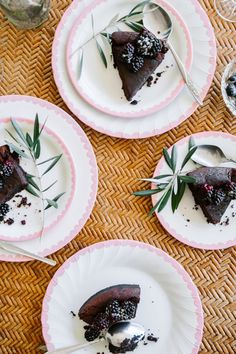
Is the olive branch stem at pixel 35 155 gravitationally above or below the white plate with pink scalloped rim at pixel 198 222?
above

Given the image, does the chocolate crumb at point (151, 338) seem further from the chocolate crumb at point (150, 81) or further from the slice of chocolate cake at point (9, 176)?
the chocolate crumb at point (150, 81)

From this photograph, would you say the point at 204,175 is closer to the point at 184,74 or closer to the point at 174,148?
the point at 174,148

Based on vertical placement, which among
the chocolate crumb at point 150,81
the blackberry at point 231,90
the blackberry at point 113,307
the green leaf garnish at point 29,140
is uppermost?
the green leaf garnish at point 29,140

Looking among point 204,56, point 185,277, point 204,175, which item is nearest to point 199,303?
point 185,277

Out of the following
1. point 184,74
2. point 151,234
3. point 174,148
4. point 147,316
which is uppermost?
point 184,74

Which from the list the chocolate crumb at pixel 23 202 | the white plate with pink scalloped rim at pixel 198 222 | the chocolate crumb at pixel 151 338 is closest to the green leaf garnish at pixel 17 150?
the chocolate crumb at pixel 23 202

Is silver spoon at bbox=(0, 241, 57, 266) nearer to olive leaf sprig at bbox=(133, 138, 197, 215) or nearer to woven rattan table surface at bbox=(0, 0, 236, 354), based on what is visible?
woven rattan table surface at bbox=(0, 0, 236, 354)

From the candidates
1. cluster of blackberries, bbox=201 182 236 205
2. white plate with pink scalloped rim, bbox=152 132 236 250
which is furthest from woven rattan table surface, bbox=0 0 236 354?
cluster of blackberries, bbox=201 182 236 205
